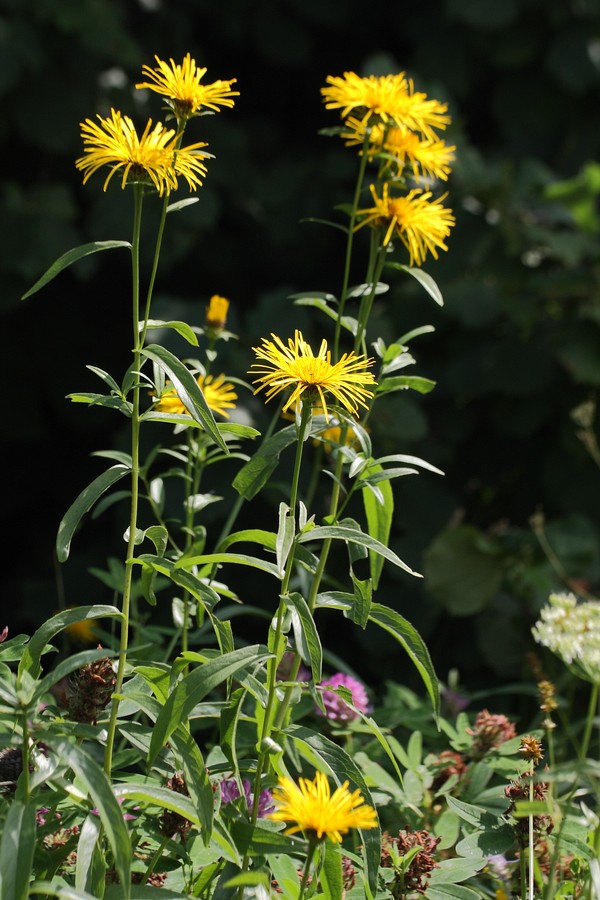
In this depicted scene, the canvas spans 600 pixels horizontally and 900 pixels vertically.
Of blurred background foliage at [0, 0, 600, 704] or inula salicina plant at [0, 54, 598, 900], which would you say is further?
blurred background foliage at [0, 0, 600, 704]

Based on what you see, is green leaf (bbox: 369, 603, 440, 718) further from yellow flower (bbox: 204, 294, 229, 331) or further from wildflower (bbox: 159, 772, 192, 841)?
yellow flower (bbox: 204, 294, 229, 331)

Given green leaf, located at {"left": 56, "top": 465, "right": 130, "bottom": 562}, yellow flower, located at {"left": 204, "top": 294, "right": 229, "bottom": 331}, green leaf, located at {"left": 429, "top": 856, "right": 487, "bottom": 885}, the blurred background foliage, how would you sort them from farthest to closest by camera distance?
the blurred background foliage → yellow flower, located at {"left": 204, "top": 294, "right": 229, "bottom": 331} → green leaf, located at {"left": 429, "top": 856, "right": 487, "bottom": 885} → green leaf, located at {"left": 56, "top": 465, "right": 130, "bottom": 562}

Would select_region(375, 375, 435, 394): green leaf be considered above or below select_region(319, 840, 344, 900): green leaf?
above

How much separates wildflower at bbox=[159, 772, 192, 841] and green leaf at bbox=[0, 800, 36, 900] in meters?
0.19

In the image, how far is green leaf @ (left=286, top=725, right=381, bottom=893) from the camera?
29.9 inches

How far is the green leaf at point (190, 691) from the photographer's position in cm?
69

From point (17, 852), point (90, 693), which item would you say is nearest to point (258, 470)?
point (90, 693)

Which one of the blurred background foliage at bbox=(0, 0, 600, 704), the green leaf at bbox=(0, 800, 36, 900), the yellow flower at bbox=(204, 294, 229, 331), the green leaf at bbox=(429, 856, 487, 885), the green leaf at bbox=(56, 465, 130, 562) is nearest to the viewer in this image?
the green leaf at bbox=(0, 800, 36, 900)

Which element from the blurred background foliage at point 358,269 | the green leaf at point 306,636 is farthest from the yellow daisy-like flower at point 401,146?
the blurred background foliage at point 358,269

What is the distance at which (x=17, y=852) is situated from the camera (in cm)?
63

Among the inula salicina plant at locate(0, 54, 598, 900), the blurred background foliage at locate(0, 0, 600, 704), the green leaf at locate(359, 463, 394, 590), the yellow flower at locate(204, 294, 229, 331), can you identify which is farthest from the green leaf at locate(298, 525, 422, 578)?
the blurred background foliage at locate(0, 0, 600, 704)

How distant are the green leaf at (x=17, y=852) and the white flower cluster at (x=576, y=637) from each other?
0.38 metres

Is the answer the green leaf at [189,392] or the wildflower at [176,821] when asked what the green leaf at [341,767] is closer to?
the wildflower at [176,821]

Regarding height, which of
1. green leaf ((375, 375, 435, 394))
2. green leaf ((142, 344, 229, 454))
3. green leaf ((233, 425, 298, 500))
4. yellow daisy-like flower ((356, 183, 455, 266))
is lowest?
green leaf ((233, 425, 298, 500))
